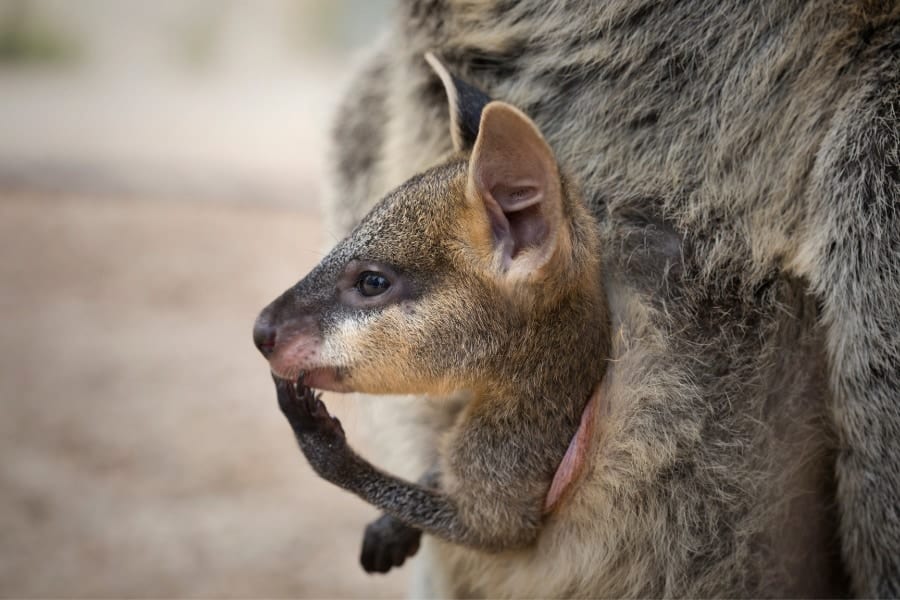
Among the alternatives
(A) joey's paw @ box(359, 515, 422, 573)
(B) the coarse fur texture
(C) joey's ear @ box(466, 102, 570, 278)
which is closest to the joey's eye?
(C) joey's ear @ box(466, 102, 570, 278)

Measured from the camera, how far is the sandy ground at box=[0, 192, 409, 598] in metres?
4.45

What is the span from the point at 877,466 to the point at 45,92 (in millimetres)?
9404

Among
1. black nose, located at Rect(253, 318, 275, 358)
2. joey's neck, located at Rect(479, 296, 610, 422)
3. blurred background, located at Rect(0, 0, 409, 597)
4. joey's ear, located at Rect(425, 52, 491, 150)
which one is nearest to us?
black nose, located at Rect(253, 318, 275, 358)

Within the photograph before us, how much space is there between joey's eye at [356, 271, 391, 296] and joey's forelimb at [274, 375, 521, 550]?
27cm

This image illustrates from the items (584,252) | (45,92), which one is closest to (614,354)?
(584,252)

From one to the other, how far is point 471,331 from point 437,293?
4.2 inches

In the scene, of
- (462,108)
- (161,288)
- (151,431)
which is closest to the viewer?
(462,108)

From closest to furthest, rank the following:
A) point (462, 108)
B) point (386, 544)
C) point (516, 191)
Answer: point (516, 191), point (462, 108), point (386, 544)

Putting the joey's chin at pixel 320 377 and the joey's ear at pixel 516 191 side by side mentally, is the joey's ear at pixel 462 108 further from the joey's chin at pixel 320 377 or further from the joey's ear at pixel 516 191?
the joey's chin at pixel 320 377

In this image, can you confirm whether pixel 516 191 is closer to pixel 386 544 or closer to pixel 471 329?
pixel 471 329

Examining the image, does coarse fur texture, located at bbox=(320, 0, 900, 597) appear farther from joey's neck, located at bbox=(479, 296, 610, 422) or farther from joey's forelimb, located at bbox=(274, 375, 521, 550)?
joey's forelimb, located at bbox=(274, 375, 521, 550)

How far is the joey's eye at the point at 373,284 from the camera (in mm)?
2441

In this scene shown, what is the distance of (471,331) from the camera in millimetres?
2457

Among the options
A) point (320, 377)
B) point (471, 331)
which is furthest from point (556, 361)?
point (320, 377)
